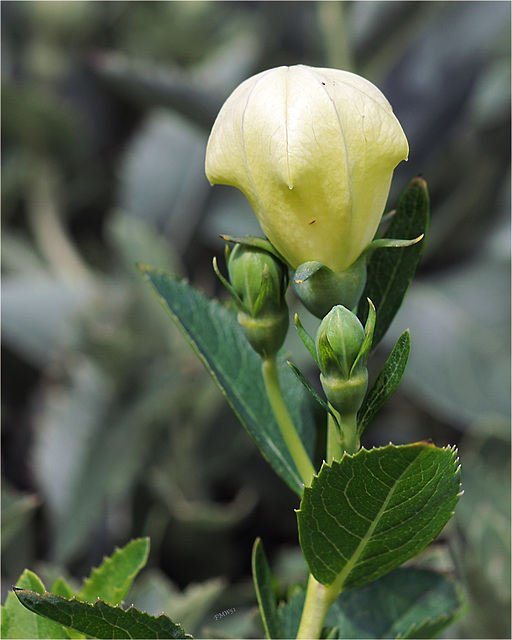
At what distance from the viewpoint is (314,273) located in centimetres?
33

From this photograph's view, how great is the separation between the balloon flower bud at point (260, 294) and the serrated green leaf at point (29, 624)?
161mm

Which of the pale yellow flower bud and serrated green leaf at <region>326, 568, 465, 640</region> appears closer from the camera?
the pale yellow flower bud

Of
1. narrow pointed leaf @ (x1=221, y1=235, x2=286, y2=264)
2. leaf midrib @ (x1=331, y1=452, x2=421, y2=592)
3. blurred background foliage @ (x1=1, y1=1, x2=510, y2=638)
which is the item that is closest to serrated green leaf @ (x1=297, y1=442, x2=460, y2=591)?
leaf midrib @ (x1=331, y1=452, x2=421, y2=592)

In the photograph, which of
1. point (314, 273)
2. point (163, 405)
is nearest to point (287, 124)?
point (314, 273)

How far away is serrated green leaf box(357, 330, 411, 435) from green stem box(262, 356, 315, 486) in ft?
0.12

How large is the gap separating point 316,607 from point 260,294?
0.16 metres

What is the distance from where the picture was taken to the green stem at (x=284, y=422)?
14.1 inches

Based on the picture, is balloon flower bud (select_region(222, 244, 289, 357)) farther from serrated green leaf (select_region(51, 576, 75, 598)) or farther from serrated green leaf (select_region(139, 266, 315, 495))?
serrated green leaf (select_region(51, 576, 75, 598))

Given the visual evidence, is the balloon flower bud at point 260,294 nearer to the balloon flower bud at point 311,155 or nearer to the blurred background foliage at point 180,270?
the balloon flower bud at point 311,155

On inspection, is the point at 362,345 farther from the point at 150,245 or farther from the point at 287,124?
the point at 150,245

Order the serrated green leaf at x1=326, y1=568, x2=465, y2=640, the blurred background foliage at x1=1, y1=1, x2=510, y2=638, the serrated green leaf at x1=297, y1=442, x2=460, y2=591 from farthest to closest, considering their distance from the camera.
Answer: the blurred background foliage at x1=1, y1=1, x2=510, y2=638 < the serrated green leaf at x1=326, y1=568, x2=465, y2=640 < the serrated green leaf at x1=297, y1=442, x2=460, y2=591

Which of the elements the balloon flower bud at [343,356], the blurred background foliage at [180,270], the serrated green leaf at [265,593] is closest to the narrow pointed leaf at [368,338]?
the balloon flower bud at [343,356]

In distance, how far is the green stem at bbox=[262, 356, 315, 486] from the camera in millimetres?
358

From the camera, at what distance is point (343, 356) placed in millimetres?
308
